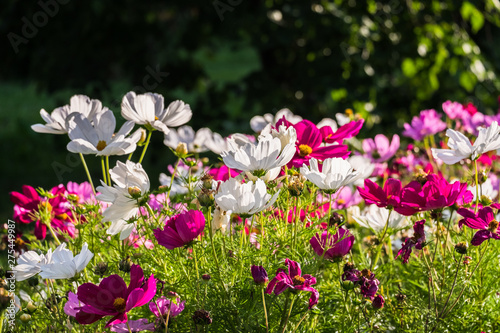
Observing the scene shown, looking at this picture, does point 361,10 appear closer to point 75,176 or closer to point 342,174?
point 342,174

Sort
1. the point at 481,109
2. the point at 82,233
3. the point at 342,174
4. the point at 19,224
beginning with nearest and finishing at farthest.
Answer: the point at 342,174 → the point at 82,233 → the point at 19,224 → the point at 481,109

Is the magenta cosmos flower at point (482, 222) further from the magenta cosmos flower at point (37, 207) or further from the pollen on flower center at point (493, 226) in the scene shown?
the magenta cosmos flower at point (37, 207)

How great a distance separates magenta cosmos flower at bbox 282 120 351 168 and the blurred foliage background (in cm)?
209

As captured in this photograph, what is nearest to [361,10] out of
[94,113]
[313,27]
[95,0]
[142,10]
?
[313,27]

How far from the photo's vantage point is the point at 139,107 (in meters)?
1.15

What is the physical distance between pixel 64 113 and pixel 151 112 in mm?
182

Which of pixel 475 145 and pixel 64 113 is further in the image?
pixel 64 113

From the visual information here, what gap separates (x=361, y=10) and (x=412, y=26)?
37 cm

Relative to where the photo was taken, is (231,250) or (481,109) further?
(481,109)

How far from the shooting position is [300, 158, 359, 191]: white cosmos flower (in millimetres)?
911

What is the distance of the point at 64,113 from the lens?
1185mm

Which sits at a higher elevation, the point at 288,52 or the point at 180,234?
the point at 180,234

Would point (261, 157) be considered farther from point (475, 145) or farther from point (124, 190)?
point (475, 145)

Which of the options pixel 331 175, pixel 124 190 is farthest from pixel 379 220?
pixel 124 190
